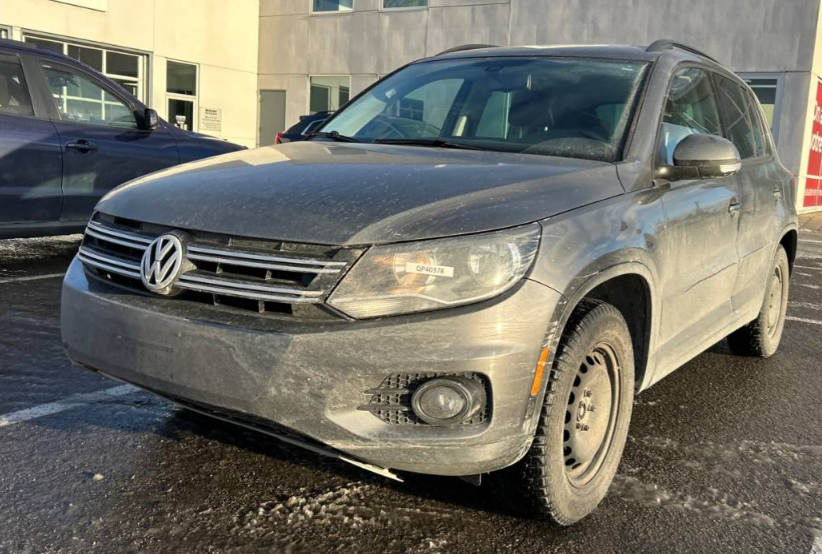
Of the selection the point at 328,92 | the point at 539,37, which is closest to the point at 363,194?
the point at 539,37

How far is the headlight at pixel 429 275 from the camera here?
2.23 metres

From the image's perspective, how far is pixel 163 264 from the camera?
2484 millimetres

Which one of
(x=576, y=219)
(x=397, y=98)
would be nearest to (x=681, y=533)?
(x=576, y=219)

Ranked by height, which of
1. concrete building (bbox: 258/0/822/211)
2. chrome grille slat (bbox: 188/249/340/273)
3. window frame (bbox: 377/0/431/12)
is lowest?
chrome grille slat (bbox: 188/249/340/273)

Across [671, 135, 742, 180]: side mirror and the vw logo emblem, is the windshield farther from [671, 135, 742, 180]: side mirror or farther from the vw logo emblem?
the vw logo emblem

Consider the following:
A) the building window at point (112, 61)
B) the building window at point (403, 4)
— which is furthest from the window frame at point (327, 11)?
the building window at point (112, 61)

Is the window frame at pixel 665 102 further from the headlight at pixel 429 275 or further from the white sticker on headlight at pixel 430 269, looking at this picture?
the white sticker on headlight at pixel 430 269

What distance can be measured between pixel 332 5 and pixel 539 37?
6.01 m

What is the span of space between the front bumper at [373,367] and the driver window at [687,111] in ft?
4.59

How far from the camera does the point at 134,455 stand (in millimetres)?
3070

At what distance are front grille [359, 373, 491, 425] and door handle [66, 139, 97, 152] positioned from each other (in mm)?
5555

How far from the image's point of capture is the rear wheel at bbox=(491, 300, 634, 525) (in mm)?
2422

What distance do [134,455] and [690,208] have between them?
2.41 m

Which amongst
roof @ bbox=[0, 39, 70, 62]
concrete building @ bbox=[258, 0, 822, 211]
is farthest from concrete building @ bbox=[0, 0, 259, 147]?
roof @ bbox=[0, 39, 70, 62]
